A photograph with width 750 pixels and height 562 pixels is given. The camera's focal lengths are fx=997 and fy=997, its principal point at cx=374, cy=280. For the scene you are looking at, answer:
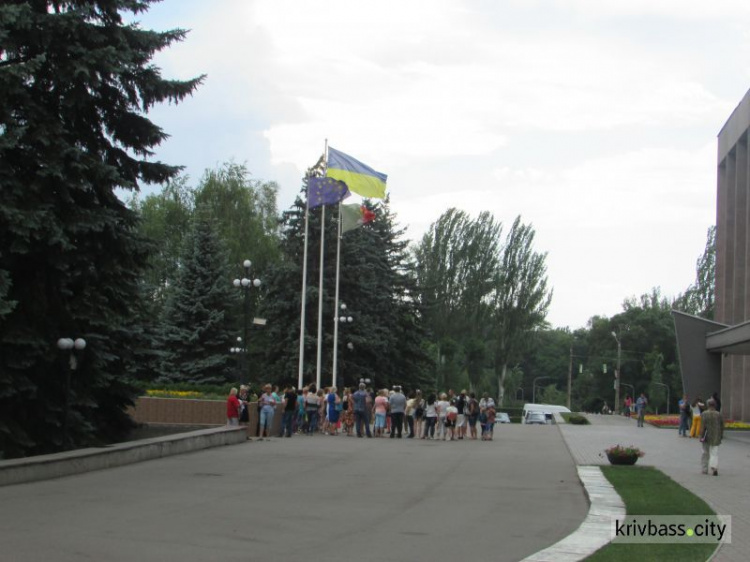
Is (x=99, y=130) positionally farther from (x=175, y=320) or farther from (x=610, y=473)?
(x=175, y=320)

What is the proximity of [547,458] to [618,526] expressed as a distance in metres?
12.0

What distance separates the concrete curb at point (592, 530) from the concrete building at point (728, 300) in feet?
91.5

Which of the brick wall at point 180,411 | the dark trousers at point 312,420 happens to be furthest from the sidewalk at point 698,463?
the brick wall at point 180,411

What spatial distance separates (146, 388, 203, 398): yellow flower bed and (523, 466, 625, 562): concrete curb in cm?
2173

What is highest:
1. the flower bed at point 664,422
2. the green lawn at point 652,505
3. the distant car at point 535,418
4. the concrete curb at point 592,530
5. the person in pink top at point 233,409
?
the person in pink top at point 233,409

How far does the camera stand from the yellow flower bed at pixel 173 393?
3675cm

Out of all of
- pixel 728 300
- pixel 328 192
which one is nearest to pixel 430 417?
pixel 328 192

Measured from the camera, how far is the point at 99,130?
21609 millimetres

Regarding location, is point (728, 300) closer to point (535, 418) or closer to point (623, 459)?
point (535, 418)

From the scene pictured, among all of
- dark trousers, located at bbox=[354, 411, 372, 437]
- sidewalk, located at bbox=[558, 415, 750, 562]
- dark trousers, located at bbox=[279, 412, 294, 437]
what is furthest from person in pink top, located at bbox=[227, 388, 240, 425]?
sidewalk, located at bbox=[558, 415, 750, 562]

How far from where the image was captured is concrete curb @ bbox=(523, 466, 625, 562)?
404 inches

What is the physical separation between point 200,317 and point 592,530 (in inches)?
1546

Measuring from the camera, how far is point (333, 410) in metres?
32.9

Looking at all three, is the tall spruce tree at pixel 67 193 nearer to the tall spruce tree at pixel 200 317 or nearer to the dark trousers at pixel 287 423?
the dark trousers at pixel 287 423
